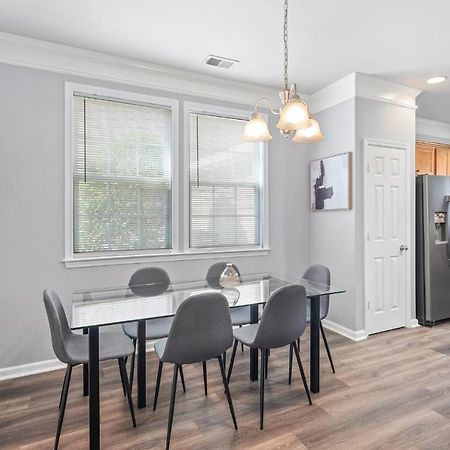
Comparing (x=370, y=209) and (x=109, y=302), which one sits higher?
(x=370, y=209)

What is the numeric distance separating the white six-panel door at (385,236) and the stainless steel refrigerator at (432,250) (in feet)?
0.84

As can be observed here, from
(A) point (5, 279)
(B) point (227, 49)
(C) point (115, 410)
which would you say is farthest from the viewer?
(B) point (227, 49)

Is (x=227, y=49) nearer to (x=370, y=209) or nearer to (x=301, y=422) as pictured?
→ (x=370, y=209)

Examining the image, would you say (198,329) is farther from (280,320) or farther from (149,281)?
(149,281)

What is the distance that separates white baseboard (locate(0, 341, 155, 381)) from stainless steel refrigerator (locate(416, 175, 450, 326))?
3.91m

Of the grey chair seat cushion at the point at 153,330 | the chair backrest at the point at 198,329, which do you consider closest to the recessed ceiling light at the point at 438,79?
the chair backrest at the point at 198,329

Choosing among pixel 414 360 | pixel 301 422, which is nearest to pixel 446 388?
pixel 414 360

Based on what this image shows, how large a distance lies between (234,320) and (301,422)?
932mm

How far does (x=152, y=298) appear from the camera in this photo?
2.27 m

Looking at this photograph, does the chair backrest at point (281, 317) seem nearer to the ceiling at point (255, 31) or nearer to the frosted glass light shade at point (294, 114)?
the frosted glass light shade at point (294, 114)

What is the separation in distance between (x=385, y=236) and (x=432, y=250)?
0.71 meters

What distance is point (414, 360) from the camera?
296cm

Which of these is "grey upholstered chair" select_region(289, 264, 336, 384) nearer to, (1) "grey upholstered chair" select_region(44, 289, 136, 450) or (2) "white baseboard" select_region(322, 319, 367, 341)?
(2) "white baseboard" select_region(322, 319, 367, 341)

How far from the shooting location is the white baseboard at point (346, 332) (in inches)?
136
